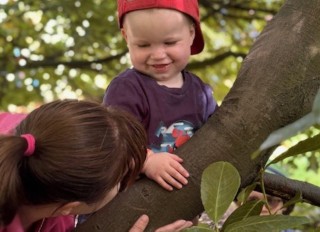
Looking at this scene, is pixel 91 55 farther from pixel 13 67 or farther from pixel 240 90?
pixel 240 90

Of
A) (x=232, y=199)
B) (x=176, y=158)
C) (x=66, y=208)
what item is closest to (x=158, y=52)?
(x=176, y=158)

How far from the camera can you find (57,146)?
1098 millimetres

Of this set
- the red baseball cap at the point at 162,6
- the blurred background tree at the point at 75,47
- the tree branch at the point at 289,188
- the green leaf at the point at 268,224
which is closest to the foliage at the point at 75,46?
the blurred background tree at the point at 75,47

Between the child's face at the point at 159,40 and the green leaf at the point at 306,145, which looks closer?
the green leaf at the point at 306,145

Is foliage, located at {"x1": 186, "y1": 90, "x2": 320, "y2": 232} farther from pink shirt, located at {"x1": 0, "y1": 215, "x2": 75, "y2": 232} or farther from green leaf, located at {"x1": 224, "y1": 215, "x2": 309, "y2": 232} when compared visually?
pink shirt, located at {"x1": 0, "y1": 215, "x2": 75, "y2": 232}

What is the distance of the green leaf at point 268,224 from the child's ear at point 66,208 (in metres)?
0.33

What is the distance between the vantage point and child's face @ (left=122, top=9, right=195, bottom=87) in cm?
137

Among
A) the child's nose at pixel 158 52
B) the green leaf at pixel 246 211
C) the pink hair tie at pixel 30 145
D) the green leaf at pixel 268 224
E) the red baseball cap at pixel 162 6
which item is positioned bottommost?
the green leaf at pixel 246 211

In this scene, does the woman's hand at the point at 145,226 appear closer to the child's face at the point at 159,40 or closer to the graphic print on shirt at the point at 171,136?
the graphic print on shirt at the point at 171,136

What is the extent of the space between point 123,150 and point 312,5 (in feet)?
1.47

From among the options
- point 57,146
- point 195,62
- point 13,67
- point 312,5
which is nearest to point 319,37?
point 312,5

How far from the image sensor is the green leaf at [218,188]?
967 mm

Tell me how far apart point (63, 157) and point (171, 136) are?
1.23 feet

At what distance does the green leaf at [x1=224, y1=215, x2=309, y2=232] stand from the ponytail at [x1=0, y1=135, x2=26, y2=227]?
370mm
